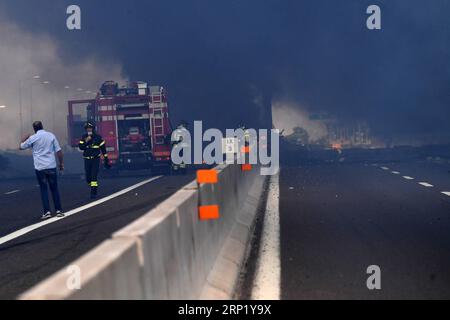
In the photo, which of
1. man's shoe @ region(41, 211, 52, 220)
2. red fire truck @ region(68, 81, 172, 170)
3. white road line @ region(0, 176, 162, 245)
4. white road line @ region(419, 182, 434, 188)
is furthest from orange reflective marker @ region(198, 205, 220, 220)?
red fire truck @ region(68, 81, 172, 170)

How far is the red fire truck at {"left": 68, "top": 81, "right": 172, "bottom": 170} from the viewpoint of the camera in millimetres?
30047

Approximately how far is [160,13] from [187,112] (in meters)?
8.82

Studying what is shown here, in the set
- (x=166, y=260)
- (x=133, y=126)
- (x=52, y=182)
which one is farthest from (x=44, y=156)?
(x=133, y=126)

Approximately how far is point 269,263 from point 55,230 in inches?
198

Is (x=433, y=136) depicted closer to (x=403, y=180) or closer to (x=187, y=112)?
(x=187, y=112)

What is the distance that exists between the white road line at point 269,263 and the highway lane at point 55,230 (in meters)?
2.13

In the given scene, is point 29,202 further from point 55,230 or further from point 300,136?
point 300,136

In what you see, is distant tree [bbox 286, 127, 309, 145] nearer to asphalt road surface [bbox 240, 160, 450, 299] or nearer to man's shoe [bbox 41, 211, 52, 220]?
asphalt road surface [bbox 240, 160, 450, 299]

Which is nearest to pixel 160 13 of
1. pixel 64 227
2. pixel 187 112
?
pixel 187 112

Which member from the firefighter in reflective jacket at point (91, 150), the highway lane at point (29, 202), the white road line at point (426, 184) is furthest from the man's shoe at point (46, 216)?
the white road line at point (426, 184)

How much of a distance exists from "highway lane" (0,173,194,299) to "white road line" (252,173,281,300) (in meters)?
2.13

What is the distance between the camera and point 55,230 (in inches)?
500

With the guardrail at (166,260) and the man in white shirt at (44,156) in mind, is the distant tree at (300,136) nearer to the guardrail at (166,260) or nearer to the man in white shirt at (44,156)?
the man in white shirt at (44,156)

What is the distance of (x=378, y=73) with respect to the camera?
258 ft
